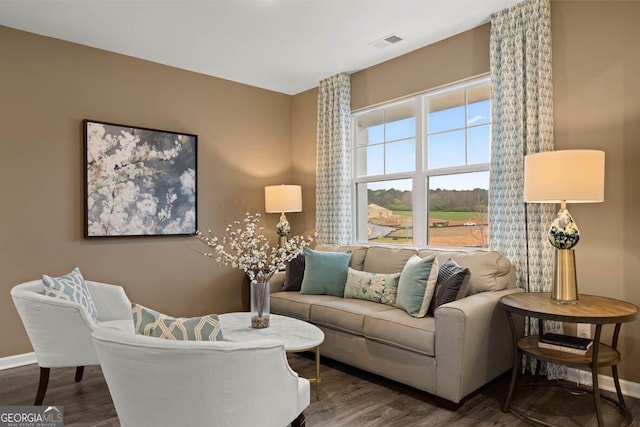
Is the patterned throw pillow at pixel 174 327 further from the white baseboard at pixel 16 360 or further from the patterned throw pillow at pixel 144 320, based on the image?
the white baseboard at pixel 16 360

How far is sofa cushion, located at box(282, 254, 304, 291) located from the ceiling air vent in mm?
2139

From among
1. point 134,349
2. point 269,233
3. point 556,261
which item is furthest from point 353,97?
point 134,349

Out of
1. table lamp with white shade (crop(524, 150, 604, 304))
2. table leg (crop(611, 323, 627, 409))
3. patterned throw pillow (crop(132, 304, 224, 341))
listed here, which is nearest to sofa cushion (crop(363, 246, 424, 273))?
table lamp with white shade (crop(524, 150, 604, 304))

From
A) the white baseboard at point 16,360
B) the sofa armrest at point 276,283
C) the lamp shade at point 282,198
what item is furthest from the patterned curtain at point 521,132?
the white baseboard at point 16,360

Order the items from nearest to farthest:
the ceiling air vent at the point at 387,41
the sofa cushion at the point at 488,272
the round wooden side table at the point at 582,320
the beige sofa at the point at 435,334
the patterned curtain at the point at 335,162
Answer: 1. the round wooden side table at the point at 582,320
2. the beige sofa at the point at 435,334
3. the sofa cushion at the point at 488,272
4. the ceiling air vent at the point at 387,41
5. the patterned curtain at the point at 335,162

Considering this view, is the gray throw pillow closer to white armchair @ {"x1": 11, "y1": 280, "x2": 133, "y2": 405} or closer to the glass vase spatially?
the glass vase

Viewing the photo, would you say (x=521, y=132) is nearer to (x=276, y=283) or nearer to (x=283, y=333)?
(x=283, y=333)

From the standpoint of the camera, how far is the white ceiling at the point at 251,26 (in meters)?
3.12

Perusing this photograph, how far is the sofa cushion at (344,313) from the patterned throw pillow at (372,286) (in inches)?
2.4

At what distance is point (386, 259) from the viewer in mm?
3793

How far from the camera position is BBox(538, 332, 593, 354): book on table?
2.43m

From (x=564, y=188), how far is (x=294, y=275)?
2.42 metres

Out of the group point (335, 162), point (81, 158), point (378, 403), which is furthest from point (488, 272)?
point (81, 158)

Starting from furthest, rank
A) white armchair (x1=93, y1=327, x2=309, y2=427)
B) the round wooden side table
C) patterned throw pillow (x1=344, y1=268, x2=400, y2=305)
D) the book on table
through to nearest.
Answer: patterned throw pillow (x1=344, y1=268, x2=400, y2=305) < the book on table < the round wooden side table < white armchair (x1=93, y1=327, x2=309, y2=427)
